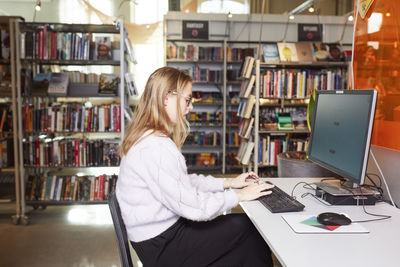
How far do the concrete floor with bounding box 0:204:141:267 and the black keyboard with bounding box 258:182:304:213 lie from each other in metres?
1.54

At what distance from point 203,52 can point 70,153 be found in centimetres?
320

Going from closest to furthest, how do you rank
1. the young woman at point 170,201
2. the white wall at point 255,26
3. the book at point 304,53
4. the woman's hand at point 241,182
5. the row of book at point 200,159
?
the young woman at point 170,201 < the woman's hand at point 241,182 < the book at point 304,53 < the row of book at point 200,159 < the white wall at point 255,26

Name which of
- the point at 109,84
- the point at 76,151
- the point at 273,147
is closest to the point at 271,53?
the point at 273,147

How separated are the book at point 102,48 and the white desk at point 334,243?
8.63 feet

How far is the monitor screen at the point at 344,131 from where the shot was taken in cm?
143

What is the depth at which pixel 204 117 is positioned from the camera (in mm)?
6266

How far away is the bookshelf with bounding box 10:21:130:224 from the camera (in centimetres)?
360

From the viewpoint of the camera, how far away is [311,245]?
45.1 inches

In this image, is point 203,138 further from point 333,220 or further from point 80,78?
point 333,220

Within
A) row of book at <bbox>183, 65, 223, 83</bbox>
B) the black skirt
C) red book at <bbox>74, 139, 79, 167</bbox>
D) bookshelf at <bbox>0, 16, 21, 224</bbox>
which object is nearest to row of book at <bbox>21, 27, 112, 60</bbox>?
bookshelf at <bbox>0, 16, 21, 224</bbox>

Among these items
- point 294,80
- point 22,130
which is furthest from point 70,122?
point 294,80

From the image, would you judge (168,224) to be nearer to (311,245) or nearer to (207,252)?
(207,252)

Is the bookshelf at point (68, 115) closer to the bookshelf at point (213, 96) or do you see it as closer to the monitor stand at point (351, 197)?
the monitor stand at point (351, 197)

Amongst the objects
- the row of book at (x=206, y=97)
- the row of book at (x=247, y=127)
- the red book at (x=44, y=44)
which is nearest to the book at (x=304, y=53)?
the row of book at (x=247, y=127)
